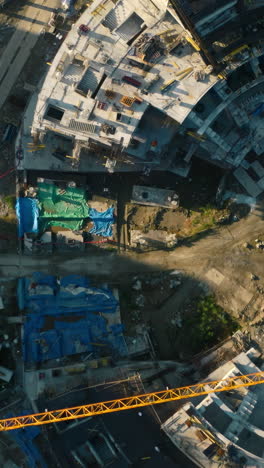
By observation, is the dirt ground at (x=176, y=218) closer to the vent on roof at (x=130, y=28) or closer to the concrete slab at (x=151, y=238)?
the concrete slab at (x=151, y=238)

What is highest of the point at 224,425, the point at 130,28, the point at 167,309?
the point at 130,28

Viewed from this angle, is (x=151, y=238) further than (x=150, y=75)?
Yes

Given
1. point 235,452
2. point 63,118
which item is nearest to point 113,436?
point 235,452

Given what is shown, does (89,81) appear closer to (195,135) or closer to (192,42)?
(192,42)

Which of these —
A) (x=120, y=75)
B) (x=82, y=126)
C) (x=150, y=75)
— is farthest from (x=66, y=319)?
(x=150, y=75)

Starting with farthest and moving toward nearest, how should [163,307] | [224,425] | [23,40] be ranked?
[163,307]
[23,40]
[224,425]

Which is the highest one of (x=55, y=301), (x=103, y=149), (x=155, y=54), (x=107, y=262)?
(x=155, y=54)

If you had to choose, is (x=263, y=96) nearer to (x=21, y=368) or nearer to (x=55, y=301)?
(x=55, y=301)
